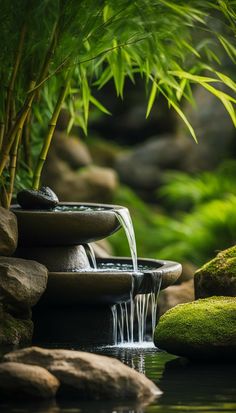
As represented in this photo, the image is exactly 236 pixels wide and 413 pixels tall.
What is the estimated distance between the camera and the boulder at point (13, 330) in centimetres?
717

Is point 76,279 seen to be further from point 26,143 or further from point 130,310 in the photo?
point 26,143

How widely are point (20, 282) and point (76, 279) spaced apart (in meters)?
0.47

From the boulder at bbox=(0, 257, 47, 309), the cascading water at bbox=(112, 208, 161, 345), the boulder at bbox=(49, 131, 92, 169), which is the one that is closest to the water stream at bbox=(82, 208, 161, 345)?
the cascading water at bbox=(112, 208, 161, 345)

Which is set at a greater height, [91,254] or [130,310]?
[91,254]

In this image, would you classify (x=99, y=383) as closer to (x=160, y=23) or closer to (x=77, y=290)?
(x=77, y=290)

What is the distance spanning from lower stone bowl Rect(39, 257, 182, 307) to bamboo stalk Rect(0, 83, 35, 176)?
34.4 inches

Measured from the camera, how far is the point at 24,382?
5.28 m

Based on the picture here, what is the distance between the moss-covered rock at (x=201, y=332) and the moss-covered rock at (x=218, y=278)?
1.12 feet

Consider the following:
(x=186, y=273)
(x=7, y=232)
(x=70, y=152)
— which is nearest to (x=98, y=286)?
(x=7, y=232)

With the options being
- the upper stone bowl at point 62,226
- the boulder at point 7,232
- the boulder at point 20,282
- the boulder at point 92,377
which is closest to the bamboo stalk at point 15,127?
the upper stone bowl at point 62,226

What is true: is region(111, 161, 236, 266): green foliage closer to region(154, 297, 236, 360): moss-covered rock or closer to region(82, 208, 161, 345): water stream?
region(82, 208, 161, 345): water stream

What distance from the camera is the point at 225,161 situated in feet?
53.0

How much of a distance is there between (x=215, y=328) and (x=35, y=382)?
5.56ft

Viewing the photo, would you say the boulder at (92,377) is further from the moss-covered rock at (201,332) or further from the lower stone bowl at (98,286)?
the lower stone bowl at (98,286)
